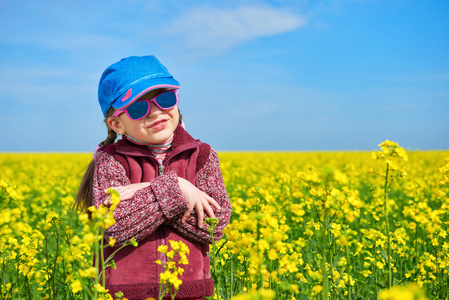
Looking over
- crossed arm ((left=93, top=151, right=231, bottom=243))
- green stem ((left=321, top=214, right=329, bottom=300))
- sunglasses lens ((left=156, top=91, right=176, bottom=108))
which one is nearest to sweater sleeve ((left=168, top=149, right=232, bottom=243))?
crossed arm ((left=93, top=151, right=231, bottom=243))

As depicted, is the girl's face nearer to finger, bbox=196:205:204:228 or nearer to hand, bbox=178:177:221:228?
hand, bbox=178:177:221:228

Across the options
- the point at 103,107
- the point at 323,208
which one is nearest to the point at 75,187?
the point at 103,107

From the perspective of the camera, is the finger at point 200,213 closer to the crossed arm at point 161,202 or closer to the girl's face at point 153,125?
the crossed arm at point 161,202

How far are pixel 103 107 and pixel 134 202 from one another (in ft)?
2.33

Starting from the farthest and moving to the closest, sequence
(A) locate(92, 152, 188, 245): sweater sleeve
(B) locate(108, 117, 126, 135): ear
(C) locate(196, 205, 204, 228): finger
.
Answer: (B) locate(108, 117, 126, 135): ear, (C) locate(196, 205, 204, 228): finger, (A) locate(92, 152, 188, 245): sweater sleeve

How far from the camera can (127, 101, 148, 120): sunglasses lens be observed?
7.46ft

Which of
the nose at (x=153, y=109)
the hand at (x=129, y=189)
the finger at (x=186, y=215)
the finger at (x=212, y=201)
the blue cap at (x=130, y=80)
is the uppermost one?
the blue cap at (x=130, y=80)

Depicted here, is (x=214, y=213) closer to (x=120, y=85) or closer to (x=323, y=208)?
(x=323, y=208)

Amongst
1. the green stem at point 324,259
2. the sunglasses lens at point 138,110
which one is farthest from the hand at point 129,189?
the green stem at point 324,259

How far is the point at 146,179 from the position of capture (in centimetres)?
233

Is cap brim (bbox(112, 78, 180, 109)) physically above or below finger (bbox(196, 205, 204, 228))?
above

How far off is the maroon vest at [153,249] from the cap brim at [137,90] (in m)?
0.26

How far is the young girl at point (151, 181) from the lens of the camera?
2123mm

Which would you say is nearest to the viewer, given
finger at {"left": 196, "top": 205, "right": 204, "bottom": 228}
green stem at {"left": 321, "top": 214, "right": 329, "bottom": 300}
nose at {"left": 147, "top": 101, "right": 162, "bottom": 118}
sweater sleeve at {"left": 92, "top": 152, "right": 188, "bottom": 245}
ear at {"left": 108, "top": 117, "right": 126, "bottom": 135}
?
green stem at {"left": 321, "top": 214, "right": 329, "bottom": 300}
